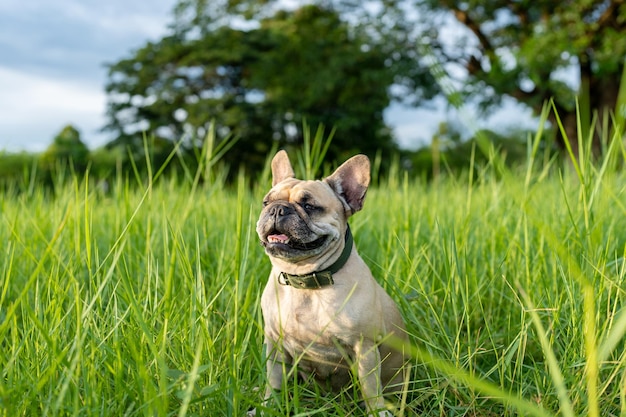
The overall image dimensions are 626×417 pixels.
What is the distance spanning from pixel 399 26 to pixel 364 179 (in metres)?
18.5

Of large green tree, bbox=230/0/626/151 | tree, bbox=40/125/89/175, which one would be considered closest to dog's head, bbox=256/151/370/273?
large green tree, bbox=230/0/626/151

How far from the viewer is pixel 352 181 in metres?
2.29

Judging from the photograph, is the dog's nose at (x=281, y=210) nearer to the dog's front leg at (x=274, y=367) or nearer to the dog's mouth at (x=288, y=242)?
the dog's mouth at (x=288, y=242)

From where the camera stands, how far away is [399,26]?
63.9ft

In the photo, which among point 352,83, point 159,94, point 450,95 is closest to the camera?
point 450,95

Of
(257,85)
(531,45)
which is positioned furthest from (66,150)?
(531,45)

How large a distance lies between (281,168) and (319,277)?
61 cm

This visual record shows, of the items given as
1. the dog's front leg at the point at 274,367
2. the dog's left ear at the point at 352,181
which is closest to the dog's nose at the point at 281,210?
the dog's left ear at the point at 352,181

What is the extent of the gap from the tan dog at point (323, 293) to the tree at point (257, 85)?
18694mm

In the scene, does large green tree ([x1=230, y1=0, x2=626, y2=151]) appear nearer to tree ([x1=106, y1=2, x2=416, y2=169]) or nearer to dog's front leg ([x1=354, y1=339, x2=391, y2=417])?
tree ([x1=106, y1=2, x2=416, y2=169])

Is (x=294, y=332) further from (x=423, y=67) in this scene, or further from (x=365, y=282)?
(x=423, y=67)

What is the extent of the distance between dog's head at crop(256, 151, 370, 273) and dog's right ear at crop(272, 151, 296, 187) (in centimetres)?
13

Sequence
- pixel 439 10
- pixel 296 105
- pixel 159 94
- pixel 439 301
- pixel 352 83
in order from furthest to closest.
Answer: pixel 159 94 < pixel 296 105 < pixel 352 83 < pixel 439 10 < pixel 439 301

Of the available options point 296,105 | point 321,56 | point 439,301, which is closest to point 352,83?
point 321,56
